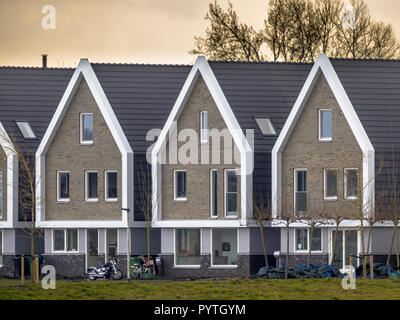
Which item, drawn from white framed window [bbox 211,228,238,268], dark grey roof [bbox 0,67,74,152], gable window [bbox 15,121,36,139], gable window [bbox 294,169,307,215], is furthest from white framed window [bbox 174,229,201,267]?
gable window [bbox 15,121,36,139]

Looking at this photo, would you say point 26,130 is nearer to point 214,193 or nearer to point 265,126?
point 214,193

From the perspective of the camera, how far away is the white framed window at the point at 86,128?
66562 millimetres

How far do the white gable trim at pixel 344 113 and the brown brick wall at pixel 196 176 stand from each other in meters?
2.63

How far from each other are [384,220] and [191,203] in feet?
32.3

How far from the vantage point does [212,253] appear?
64.6 meters

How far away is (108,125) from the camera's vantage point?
217 ft

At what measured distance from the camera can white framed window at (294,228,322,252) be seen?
63469 mm

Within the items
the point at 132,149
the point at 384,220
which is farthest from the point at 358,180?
the point at 132,149

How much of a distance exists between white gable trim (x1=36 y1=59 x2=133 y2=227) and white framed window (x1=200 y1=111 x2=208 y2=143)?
3.65 m

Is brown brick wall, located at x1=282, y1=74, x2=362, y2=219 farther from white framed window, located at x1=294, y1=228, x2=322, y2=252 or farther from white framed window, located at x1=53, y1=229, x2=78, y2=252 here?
white framed window, located at x1=53, y1=229, x2=78, y2=252

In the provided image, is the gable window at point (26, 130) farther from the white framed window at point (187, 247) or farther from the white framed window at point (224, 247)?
the white framed window at point (224, 247)

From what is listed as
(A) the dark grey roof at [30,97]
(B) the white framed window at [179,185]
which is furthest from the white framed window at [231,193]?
(A) the dark grey roof at [30,97]
